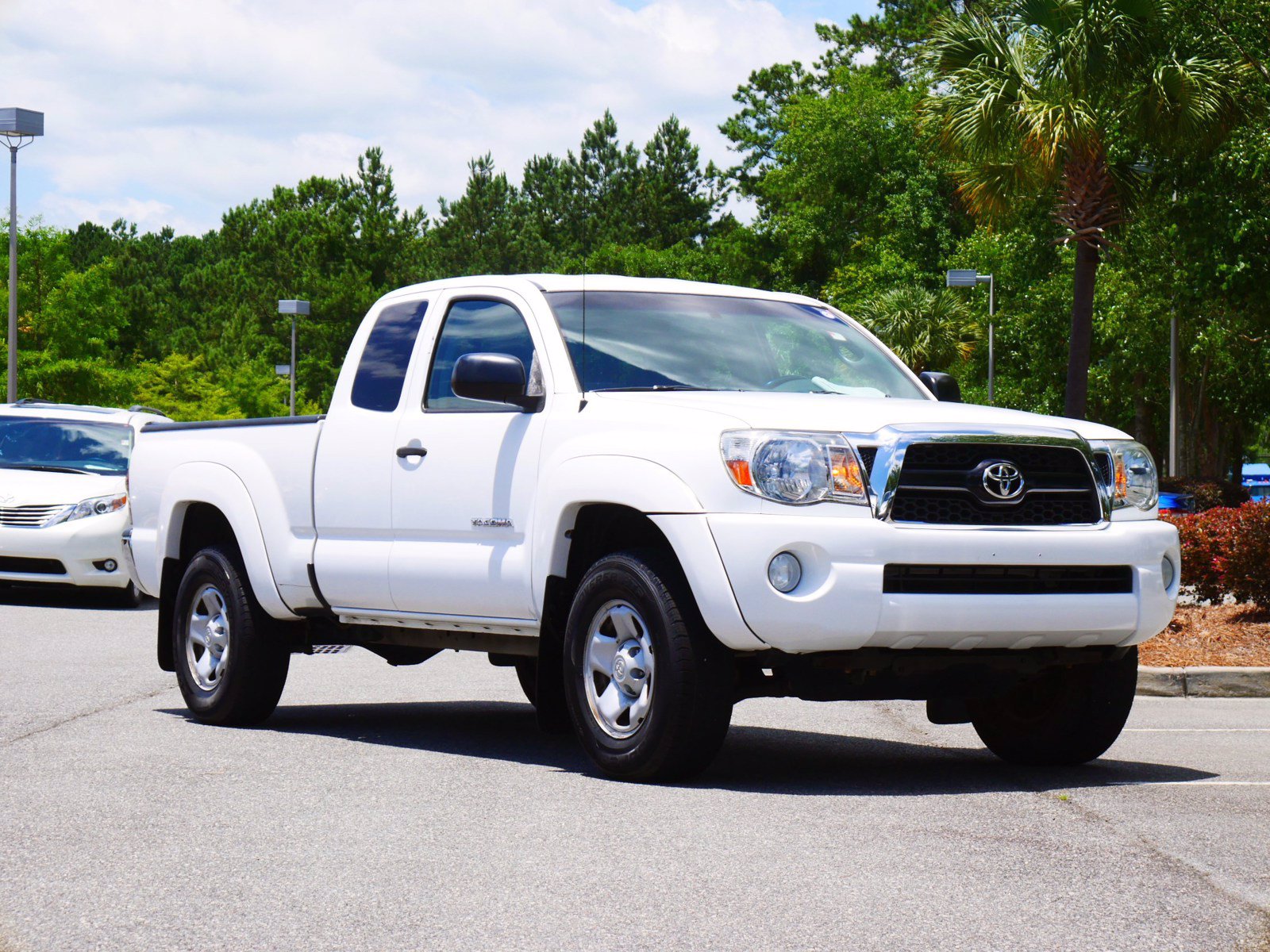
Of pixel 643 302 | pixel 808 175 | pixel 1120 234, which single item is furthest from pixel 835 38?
pixel 643 302

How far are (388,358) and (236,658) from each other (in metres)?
1.71

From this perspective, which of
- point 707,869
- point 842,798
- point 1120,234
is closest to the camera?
point 707,869

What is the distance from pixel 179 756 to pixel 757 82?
73138 millimetres

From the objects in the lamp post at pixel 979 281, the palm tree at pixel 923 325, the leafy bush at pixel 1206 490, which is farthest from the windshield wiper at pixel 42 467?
the palm tree at pixel 923 325

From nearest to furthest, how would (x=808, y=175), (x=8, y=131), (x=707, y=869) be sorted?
(x=707, y=869) → (x=8, y=131) → (x=808, y=175)

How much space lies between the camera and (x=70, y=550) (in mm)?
17766

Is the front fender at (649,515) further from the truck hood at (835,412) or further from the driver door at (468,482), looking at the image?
the truck hood at (835,412)

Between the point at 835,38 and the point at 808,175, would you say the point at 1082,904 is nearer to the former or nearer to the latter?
the point at 808,175

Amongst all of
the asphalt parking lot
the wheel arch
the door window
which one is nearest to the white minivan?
the wheel arch

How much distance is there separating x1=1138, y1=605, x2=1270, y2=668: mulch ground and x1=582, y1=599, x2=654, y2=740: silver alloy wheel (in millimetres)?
6094

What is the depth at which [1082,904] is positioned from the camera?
5156 millimetres

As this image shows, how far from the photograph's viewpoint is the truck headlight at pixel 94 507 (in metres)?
18.0

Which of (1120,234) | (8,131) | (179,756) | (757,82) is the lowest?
(179,756)

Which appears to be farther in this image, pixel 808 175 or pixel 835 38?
pixel 835 38
